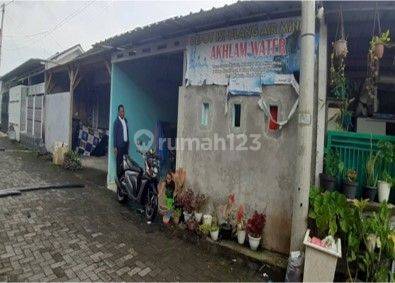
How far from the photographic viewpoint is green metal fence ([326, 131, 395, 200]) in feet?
15.6

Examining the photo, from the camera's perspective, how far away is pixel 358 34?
5.52 metres

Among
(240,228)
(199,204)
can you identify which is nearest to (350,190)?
(240,228)

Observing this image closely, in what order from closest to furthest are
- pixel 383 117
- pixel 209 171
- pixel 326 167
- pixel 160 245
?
pixel 326 167
pixel 160 245
pixel 209 171
pixel 383 117

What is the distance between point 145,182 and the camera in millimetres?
6785

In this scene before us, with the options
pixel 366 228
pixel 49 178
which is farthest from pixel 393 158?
pixel 49 178

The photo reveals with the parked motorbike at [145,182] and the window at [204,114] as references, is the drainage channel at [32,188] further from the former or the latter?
the window at [204,114]

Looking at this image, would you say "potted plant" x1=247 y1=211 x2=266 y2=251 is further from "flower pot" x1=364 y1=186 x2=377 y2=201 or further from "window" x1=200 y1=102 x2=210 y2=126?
"window" x1=200 y1=102 x2=210 y2=126

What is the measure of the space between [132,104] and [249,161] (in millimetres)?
5004

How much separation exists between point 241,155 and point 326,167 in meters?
1.37

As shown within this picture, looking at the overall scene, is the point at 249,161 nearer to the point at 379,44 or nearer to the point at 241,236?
the point at 241,236

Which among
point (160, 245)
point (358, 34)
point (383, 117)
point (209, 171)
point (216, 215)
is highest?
point (358, 34)

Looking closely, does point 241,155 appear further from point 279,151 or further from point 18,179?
point 18,179

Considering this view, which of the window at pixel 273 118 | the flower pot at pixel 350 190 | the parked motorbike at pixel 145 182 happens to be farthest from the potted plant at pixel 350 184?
the parked motorbike at pixel 145 182

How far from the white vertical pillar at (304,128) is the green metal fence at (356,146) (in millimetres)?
965
